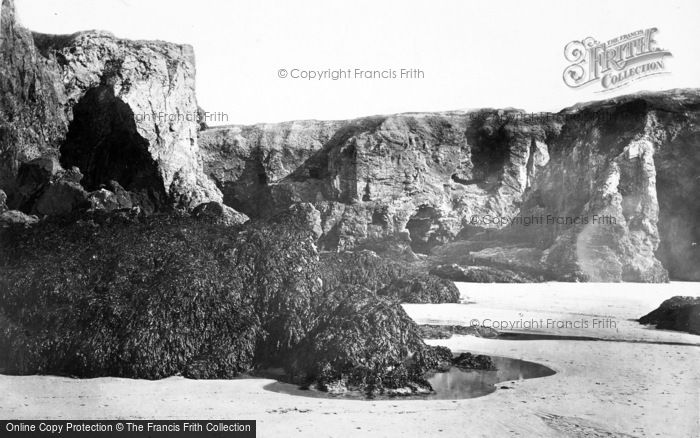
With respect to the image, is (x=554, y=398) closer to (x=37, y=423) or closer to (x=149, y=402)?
(x=149, y=402)

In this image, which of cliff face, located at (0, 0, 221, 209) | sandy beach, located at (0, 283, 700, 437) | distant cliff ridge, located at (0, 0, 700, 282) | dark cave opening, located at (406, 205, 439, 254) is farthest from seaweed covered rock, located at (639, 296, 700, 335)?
dark cave opening, located at (406, 205, 439, 254)

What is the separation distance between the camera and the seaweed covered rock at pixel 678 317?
11.5m

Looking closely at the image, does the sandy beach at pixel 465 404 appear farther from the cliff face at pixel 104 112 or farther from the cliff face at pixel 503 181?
the cliff face at pixel 104 112

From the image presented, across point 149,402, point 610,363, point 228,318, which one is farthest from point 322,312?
point 610,363

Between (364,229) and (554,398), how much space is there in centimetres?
2535

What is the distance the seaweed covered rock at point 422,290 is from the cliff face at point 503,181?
7877 mm

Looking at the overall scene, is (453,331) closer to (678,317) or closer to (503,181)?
(678,317)

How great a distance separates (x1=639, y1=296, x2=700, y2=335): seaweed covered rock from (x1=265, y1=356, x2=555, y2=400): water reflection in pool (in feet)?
13.5

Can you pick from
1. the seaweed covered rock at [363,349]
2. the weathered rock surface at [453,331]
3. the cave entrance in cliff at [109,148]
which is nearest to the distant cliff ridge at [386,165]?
the cave entrance in cliff at [109,148]

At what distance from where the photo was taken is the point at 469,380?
796 cm

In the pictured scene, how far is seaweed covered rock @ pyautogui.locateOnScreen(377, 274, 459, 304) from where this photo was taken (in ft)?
49.5

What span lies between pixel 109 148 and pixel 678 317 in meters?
22.7

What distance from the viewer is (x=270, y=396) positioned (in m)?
7.05

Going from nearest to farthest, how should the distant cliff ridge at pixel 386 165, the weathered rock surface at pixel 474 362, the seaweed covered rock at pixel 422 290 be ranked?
the weathered rock surface at pixel 474 362 < the seaweed covered rock at pixel 422 290 < the distant cliff ridge at pixel 386 165
